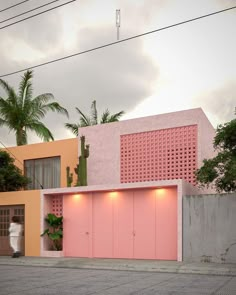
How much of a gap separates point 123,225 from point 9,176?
24.1 ft

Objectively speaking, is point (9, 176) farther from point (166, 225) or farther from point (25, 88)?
point (25, 88)

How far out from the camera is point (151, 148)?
21016 mm

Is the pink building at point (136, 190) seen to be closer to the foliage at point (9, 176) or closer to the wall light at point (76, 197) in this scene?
the wall light at point (76, 197)

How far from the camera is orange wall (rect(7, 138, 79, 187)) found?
23969mm

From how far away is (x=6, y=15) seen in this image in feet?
49.7

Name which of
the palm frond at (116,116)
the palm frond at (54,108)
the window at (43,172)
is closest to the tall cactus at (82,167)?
the window at (43,172)

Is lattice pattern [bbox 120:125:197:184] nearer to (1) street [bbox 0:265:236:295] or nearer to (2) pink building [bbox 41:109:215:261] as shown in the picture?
(2) pink building [bbox 41:109:215:261]

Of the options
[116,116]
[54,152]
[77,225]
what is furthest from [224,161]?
[116,116]

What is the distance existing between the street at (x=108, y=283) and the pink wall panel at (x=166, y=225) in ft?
9.76

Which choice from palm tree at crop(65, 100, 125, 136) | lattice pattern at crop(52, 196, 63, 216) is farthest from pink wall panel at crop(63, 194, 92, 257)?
palm tree at crop(65, 100, 125, 136)

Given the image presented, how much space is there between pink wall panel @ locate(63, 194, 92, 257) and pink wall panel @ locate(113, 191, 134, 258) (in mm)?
1253

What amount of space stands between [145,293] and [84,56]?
9627 millimetres

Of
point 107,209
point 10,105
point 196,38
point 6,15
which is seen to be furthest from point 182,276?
point 10,105

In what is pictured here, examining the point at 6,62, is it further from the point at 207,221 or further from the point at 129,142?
the point at 207,221
